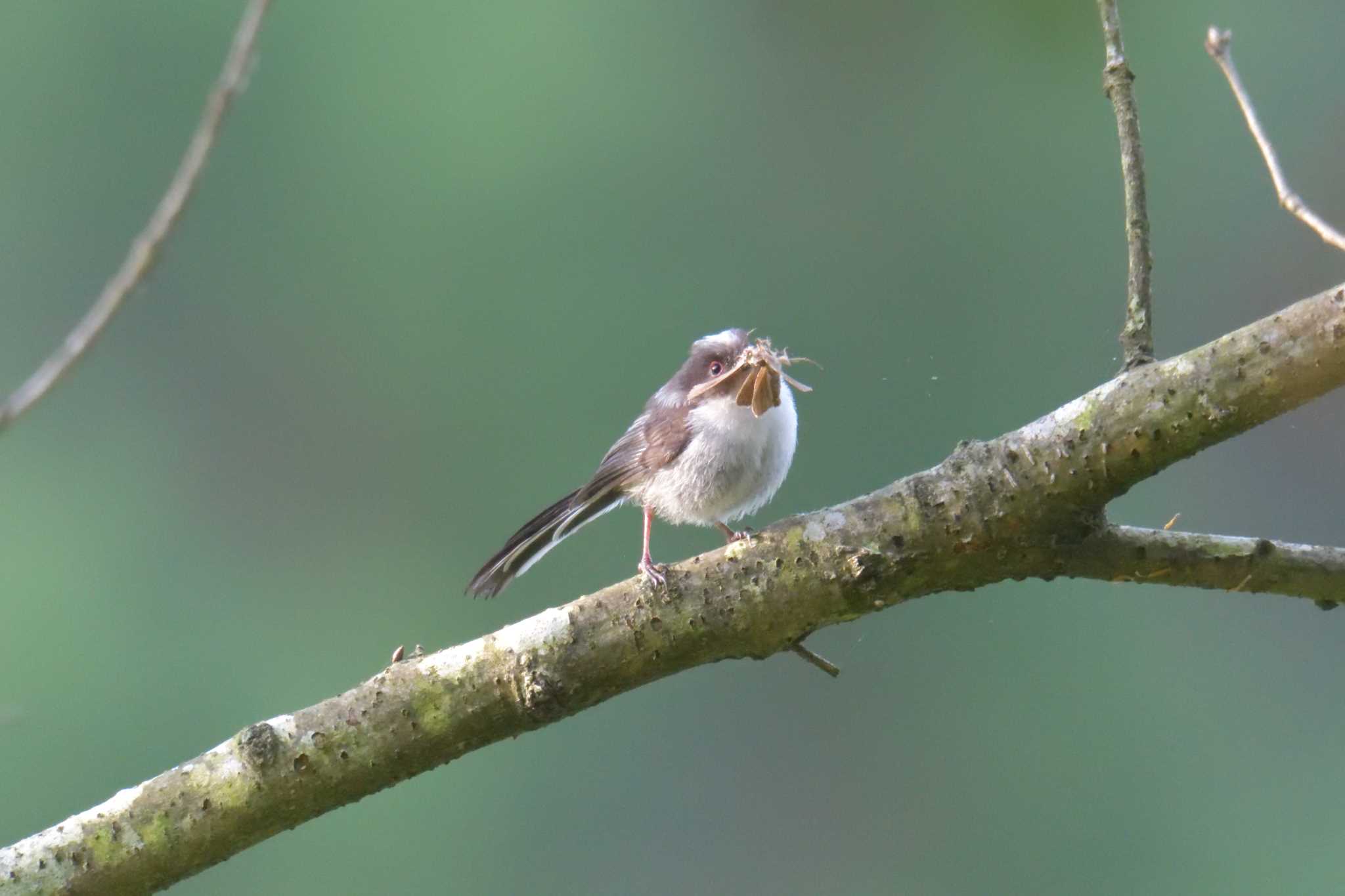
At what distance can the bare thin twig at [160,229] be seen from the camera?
0.98 m

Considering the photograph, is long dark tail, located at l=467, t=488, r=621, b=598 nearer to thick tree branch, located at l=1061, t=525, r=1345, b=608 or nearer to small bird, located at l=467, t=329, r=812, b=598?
small bird, located at l=467, t=329, r=812, b=598

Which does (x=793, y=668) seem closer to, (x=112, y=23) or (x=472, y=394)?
(x=472, y=394)

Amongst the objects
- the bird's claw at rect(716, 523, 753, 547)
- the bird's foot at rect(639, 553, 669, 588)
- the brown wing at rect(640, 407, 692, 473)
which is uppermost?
the brown wing at rect(640, 407, 692, 473)

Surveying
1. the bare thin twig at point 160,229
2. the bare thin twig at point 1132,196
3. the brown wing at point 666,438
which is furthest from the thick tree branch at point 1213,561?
the bare thin twig at point 160,229

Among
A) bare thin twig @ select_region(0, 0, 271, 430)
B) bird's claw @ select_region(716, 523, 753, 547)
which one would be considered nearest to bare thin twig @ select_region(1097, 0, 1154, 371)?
bird's claw @ select_region(716, 523, 753, 547)

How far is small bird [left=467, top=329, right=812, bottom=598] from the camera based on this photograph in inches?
86.3

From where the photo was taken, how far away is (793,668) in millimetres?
5559

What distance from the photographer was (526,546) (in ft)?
7.17

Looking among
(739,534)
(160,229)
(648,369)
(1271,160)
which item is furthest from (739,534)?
(648,369)

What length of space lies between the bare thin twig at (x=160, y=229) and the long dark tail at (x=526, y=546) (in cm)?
119

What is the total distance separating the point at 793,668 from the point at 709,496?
3.40 metres

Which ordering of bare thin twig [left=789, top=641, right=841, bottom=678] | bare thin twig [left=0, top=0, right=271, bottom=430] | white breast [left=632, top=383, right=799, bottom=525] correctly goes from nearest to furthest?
bare thin twig [left=0, top=0, right=271, bottom=430]
bare thin twig [left=789, top=641, right=841, bottom=678]
white breast [left=632, top=383, right=799, bottom=525]

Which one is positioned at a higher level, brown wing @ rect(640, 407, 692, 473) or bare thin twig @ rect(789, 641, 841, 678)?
brown wing @ rect(640, 407, 692, 473)

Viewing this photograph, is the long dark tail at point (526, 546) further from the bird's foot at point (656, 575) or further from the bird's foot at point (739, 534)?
the bird's foot at point (656, 575)
